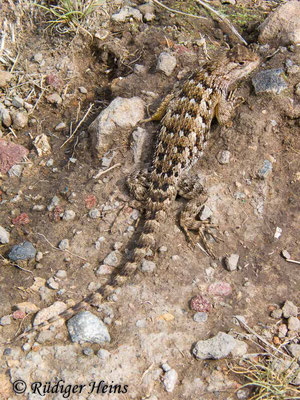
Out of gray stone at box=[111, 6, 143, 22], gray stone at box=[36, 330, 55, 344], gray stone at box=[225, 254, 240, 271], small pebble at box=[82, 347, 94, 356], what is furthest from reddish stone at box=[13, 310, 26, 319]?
gray stone at box=[111, 6, 143, 22]

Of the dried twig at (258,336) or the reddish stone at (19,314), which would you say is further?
the reddish stone at (19,314)

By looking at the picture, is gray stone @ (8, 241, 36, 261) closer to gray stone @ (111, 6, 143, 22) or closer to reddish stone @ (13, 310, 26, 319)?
reddish stone @ (13, 310, 26, 319)

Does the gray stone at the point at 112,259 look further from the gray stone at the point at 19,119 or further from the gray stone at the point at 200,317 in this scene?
the gray stone at the point at 19,119

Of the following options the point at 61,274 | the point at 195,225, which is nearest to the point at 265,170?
the point at 195,225

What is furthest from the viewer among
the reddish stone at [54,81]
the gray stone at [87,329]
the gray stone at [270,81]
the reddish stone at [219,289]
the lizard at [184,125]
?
the reddish stone at [54,81]

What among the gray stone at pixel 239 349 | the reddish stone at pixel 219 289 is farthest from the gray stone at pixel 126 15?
the gray stone at pixel 239 349
